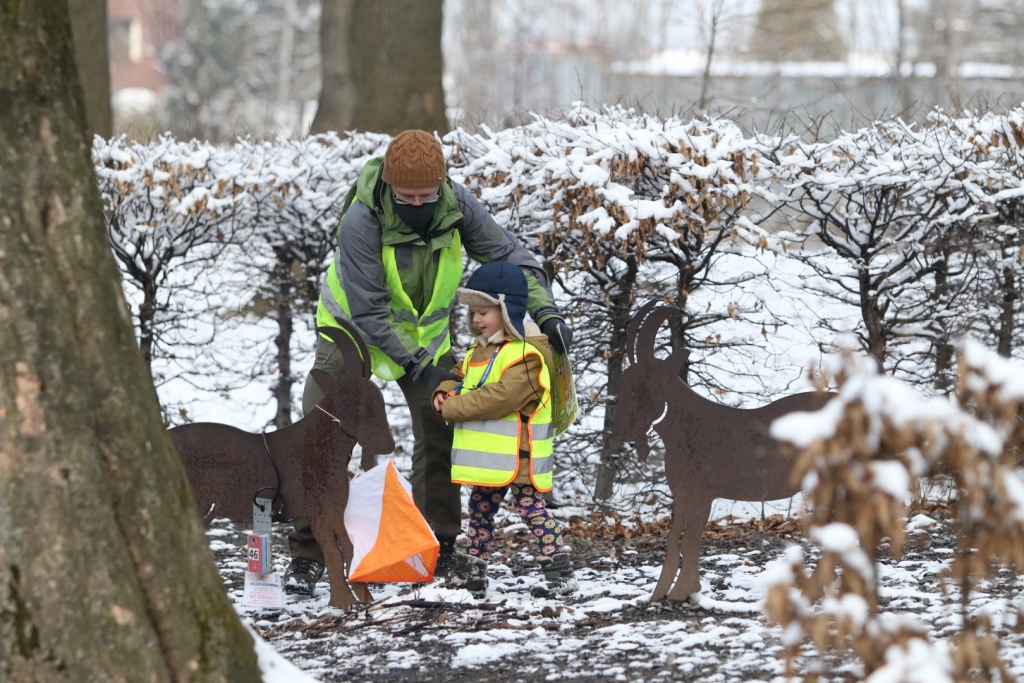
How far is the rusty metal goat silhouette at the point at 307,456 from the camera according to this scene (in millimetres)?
4602

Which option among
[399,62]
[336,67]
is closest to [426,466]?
[399,62]

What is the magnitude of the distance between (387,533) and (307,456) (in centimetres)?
46

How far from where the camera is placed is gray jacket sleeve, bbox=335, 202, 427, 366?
465 centimetres

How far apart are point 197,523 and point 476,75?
1146 inches

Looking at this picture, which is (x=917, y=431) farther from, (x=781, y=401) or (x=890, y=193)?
(x=890, y=193)

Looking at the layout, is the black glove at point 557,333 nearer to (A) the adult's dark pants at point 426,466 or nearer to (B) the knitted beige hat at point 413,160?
(A) the adult's dark pants at point 426,466

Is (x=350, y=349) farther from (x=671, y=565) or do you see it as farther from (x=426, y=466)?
(x=671, y=565)

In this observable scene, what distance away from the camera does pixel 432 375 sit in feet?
15.3

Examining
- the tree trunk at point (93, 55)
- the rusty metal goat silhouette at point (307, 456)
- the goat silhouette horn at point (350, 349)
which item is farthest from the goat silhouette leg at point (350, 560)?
the tree trunk at point (93, 55)

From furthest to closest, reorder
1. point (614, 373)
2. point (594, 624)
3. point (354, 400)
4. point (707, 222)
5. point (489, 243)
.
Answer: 1. point (614, 373)
2. point (707, 222)
3. point (489, 243)
4. point (354, 400)
5. point (594, 624)

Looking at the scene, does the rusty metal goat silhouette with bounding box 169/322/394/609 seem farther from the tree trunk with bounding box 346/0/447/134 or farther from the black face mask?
the tree trunk with bounding box 346/0/447/134

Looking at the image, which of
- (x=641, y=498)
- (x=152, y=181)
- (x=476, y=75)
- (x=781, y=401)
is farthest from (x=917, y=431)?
(x=476, y=75)

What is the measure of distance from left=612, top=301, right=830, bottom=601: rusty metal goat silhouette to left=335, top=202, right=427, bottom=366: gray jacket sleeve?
3.23ft

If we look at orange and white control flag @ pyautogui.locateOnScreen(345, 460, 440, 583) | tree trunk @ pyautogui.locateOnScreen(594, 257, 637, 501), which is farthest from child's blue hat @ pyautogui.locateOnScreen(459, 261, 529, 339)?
tree trunk @ pyautogui.locateOnScreen(594, 257, 637, 501)
